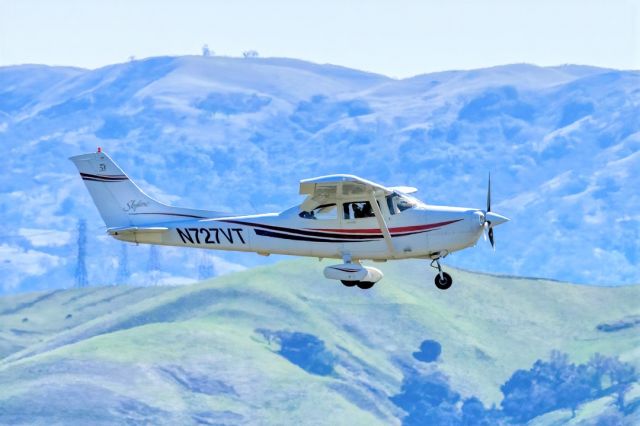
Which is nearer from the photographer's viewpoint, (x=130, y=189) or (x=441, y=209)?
(x=441, y=209)

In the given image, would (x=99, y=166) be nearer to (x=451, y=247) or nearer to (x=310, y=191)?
(x=310, y=191)

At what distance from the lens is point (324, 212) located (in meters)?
61.0

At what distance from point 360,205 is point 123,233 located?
9.82m

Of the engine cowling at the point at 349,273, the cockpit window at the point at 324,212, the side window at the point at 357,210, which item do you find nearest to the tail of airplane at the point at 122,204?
the cockpit window at the point at 324,212

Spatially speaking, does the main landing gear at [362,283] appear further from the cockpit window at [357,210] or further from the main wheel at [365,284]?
the cockpit window at [357,210]

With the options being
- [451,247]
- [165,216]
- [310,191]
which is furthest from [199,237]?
[451,247]

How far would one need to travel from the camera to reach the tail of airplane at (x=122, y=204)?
65000 mm

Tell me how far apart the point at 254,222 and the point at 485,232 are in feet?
30.1

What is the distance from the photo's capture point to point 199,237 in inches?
2520

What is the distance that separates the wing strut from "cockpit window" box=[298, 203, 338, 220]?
159 cm

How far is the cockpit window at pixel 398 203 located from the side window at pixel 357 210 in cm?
76

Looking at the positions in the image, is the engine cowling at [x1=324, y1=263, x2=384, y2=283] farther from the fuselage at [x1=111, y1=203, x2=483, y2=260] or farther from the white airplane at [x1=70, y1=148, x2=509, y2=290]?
the fuselage at [x1=111, y1=203, x2=483, y2=260]

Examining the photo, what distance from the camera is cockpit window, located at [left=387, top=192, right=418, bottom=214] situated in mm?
60594

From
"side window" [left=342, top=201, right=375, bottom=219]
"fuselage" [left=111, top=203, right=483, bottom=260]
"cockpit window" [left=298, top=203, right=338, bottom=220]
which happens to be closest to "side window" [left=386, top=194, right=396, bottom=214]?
"fuselage" [left=111, top=203, right=483, bottom=260]
